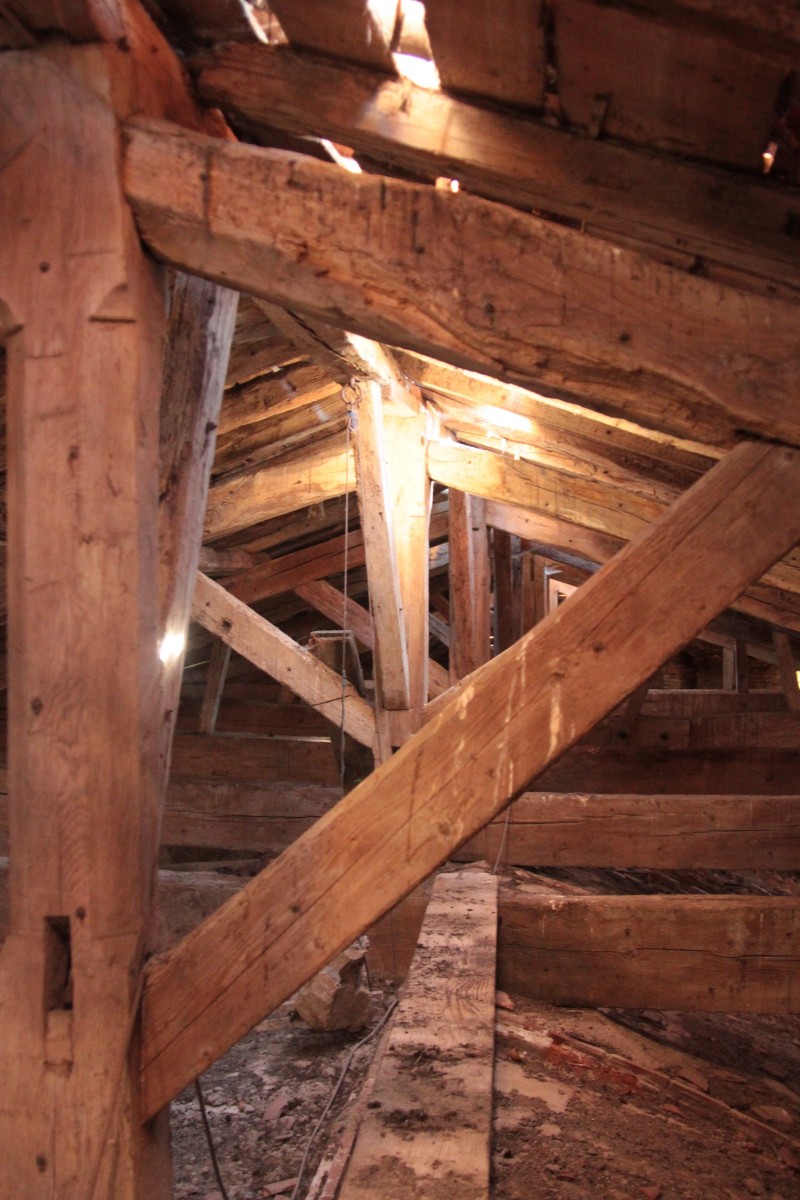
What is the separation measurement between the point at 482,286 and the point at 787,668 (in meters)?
6.85

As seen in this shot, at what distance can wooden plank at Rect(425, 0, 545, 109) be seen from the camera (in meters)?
1.46

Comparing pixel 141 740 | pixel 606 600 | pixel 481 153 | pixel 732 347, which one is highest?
pixel 481 153

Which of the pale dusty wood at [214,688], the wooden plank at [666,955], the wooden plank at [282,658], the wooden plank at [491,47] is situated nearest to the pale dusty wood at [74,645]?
the wooden plank at [491,47]

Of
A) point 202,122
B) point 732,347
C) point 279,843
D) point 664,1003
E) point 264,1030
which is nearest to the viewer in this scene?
point 732,347

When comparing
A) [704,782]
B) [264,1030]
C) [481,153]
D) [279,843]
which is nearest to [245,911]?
[481,153]

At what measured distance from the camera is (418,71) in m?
1.79

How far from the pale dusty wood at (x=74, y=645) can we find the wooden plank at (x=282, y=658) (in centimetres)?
351

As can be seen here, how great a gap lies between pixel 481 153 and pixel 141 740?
127cm

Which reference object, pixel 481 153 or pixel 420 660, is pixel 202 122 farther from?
pixel 420 660

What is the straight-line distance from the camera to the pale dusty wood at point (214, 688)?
25.5 feet

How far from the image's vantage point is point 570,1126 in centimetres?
226

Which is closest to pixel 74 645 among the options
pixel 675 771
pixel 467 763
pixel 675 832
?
pixel 467 763

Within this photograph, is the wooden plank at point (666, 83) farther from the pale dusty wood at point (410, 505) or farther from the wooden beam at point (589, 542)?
the wooden beam at point (589, 542)

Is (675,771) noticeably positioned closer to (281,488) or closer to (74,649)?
(281,488)
